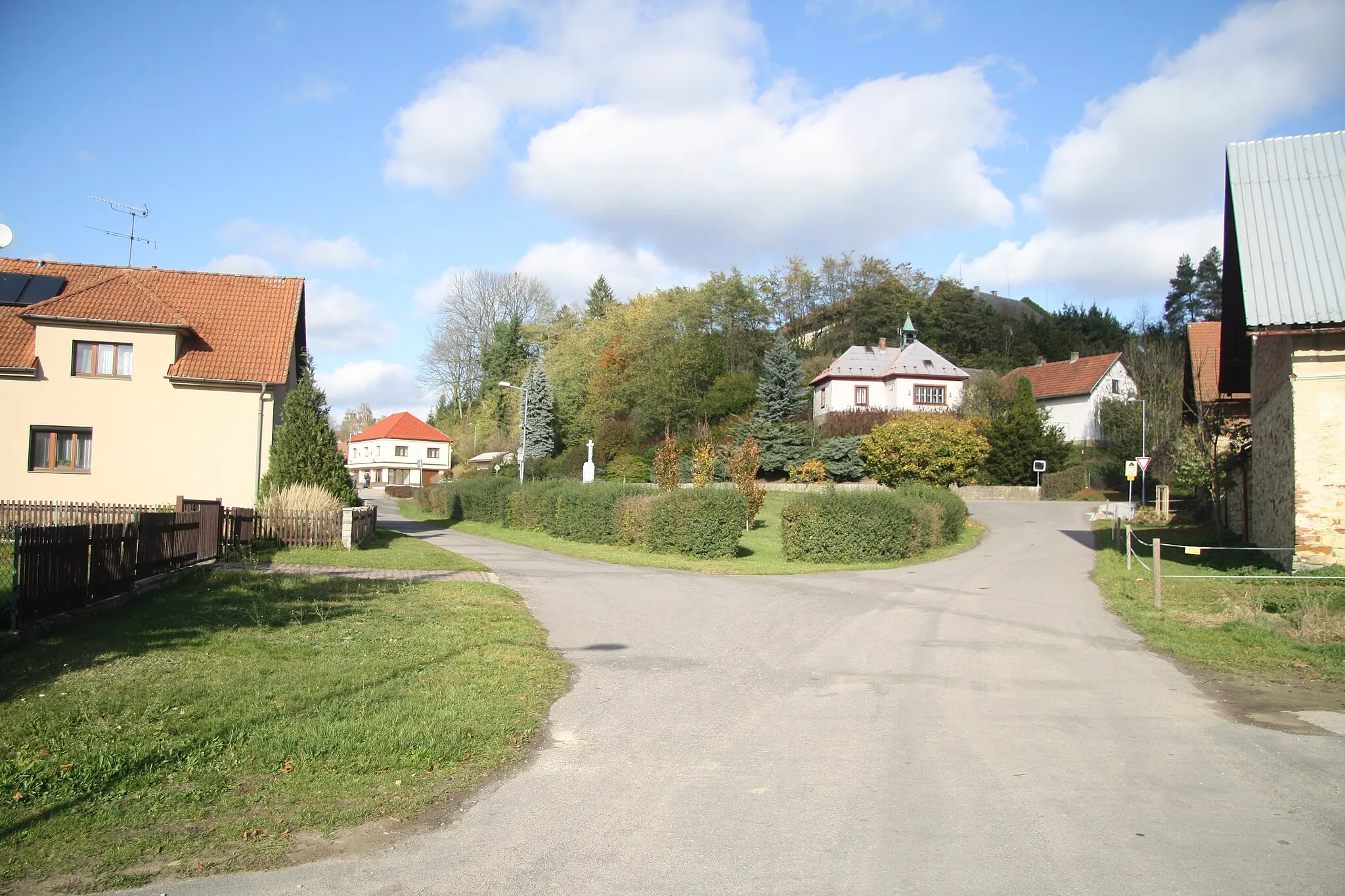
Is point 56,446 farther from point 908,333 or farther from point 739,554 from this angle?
point 908,333

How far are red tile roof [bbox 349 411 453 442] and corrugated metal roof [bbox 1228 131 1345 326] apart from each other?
267 ft

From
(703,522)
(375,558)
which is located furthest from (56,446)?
(703,522)

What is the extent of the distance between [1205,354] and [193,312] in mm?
39338

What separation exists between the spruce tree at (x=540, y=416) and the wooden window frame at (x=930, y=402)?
95.6 ft

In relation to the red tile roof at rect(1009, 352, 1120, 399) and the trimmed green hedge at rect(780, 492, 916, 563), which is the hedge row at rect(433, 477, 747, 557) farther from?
the red tile roof at rect(1009, 352, 1120, 399)

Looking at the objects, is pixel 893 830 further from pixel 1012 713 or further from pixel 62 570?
pixel 62 570

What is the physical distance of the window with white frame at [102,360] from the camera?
27984mm

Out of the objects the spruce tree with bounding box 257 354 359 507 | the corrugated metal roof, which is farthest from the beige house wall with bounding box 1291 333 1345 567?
the spruce tree with bounding box 257 354 359 507

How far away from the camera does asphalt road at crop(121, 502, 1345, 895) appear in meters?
4.58

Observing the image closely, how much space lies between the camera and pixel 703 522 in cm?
2456

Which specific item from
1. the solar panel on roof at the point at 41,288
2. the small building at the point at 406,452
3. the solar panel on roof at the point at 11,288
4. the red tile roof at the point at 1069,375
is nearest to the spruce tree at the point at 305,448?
the solar panel on roof at the point at 41,288

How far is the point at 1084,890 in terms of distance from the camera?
4.40 m

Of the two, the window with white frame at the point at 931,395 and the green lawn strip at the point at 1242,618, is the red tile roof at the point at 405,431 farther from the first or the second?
the green lawn strip at the point at 1242,618

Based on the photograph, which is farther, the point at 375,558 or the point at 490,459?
the point at 490,459
